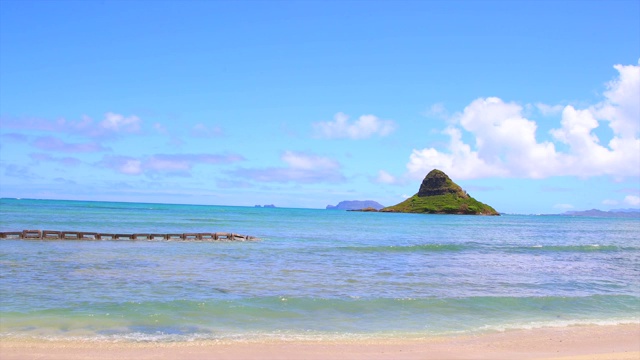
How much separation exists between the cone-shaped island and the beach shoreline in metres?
149

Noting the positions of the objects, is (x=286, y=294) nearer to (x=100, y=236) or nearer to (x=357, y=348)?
(x=357, y=348)

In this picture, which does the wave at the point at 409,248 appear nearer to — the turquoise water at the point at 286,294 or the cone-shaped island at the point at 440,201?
the turquoise water at the point at 286,294

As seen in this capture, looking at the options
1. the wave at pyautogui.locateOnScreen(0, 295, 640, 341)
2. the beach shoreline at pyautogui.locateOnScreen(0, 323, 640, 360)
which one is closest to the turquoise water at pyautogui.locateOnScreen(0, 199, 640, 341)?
the wave at pyautogui.locateOnScreen(0, 295, 640, 341)

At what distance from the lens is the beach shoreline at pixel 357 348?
9887 millimetres

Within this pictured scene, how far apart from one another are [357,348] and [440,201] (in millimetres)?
158183

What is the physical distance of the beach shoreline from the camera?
989cm

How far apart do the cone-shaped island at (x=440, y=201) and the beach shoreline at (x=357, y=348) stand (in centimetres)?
14937

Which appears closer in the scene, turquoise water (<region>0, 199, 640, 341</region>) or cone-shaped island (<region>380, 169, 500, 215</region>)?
turquoise water (<region>0, 199, 640, 341</region>)

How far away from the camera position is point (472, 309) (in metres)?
15.2

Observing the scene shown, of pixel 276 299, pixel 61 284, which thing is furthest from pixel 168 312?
pixel 61 284

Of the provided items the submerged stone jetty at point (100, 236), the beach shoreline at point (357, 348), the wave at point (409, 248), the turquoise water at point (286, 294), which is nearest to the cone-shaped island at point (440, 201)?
the wave at point (409, 248)

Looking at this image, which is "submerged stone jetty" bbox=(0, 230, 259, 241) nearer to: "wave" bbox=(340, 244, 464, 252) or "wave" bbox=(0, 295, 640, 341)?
"wave" bbox=(340, 244, 464, 252)

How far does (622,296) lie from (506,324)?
772 cm

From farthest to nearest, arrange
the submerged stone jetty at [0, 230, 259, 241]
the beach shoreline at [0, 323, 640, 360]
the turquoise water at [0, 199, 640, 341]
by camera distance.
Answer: the submerged stone jetty at [0, 230, 259, 241], the turquoise water at [0, 199, 640, 341], the beach shoreline at [0, 323, 640, 360]
